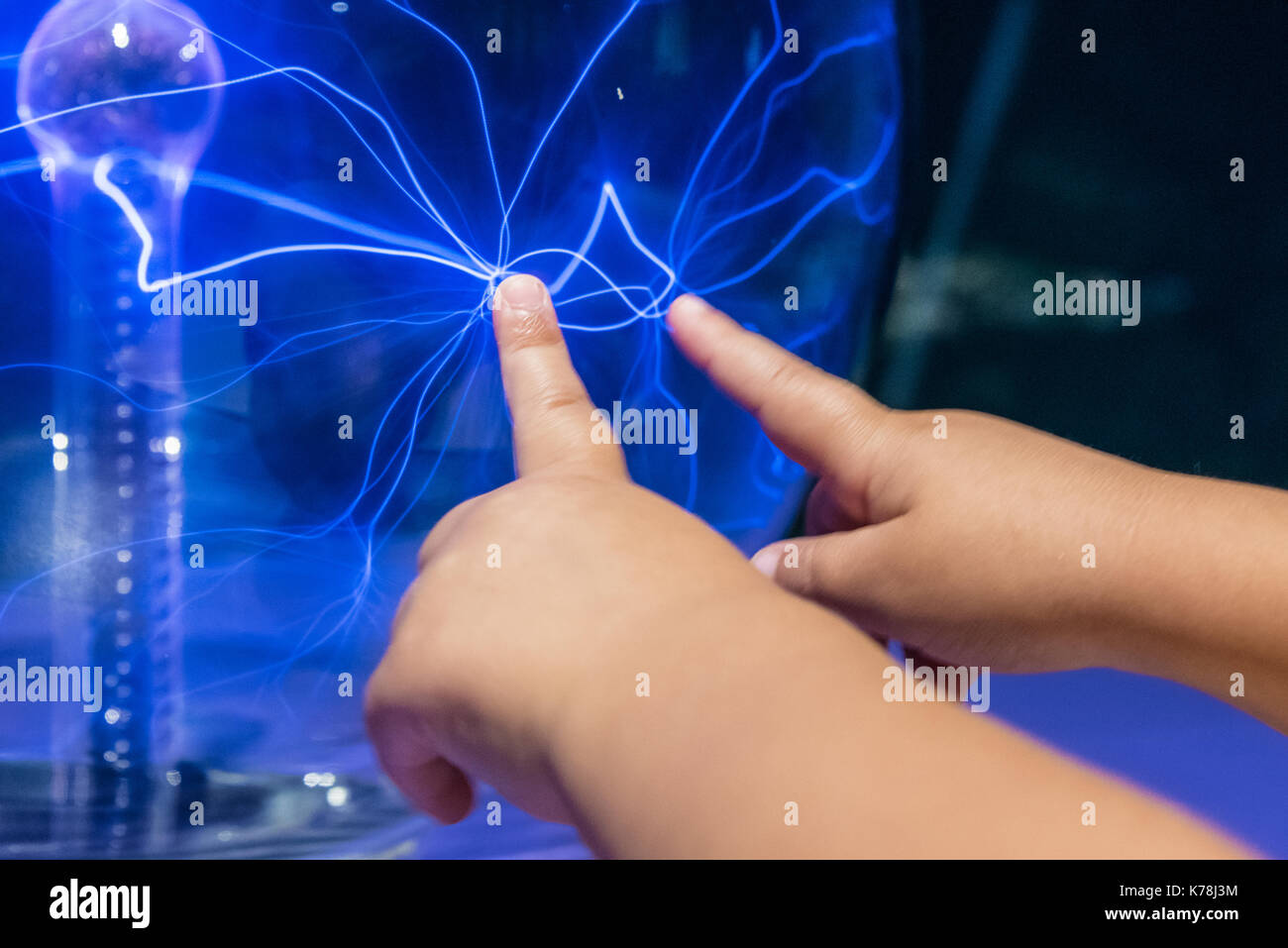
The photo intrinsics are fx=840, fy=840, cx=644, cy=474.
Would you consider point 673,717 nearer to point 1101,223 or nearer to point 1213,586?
point 1213,586

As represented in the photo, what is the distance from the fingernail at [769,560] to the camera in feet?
1.71

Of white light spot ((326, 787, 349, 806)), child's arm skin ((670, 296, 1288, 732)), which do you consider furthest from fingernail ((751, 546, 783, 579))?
white light spot ((326, 787, 349, 806))

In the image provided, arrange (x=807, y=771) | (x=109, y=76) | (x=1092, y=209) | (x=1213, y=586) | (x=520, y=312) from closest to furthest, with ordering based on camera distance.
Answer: (x=807, y=771) → (x=1213, y=586) → (x=520, y=312) → (x=109, y=76) → (x=1092, y=209)

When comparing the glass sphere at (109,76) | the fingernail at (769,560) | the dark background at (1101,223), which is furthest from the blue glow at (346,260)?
the fingernail at (769,560)

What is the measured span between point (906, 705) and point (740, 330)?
32 centimetres

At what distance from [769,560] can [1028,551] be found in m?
0.15

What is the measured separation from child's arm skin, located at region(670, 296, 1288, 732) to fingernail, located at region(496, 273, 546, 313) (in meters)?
0.15

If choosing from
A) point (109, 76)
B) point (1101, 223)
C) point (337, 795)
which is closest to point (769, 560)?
point (337, 795)

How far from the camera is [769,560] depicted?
0.53 metres

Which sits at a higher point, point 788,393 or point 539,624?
point 788,393

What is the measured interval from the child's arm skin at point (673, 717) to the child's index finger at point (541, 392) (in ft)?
0.07

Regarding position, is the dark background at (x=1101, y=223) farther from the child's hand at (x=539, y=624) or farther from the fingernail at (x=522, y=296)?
the child's hand at (x=539, y=624)

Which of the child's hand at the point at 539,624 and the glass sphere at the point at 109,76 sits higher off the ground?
the glass sphere at the point at 109,76

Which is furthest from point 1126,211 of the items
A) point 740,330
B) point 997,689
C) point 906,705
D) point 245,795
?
point 245,795
